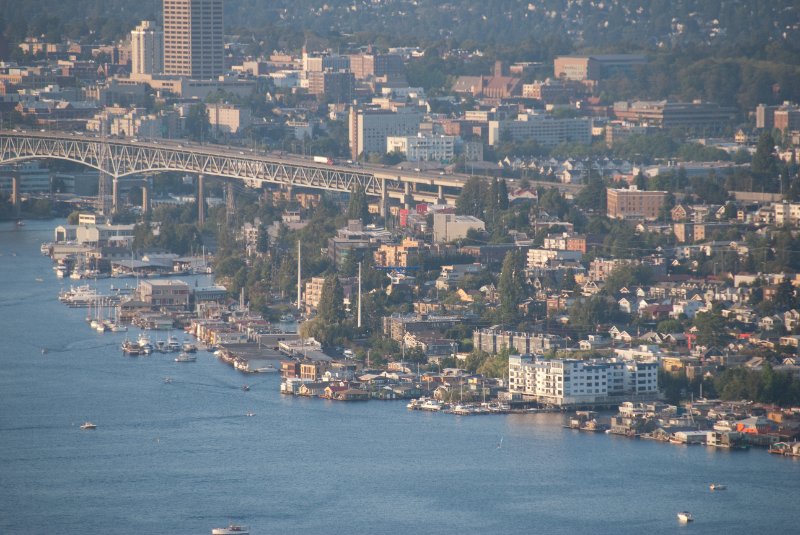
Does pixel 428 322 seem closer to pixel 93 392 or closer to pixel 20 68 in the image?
pixel 93 392

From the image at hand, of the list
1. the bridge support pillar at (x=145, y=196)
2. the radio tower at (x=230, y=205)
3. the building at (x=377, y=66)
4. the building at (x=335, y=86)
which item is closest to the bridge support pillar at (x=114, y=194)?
the bridge support pillar at (x=145, y=196)

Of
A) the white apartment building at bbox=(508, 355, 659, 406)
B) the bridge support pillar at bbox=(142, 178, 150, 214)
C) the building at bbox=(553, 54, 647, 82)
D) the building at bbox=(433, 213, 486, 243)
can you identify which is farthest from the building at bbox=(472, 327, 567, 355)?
the building at bbox=(553, 54, 647, 82)

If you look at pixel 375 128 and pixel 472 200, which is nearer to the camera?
pixel 472 200

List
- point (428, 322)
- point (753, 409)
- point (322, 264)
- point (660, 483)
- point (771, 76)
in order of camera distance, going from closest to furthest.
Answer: point (660, 483)
point (753, 409)
point (428, 322)
point (322, 264)
point (771, 76)

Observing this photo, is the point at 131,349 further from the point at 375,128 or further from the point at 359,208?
the point at 375,128

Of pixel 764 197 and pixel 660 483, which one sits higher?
pixel 764 197

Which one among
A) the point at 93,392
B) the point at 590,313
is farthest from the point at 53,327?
the point at 590,313

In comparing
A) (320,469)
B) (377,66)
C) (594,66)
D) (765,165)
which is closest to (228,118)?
(377,66)
